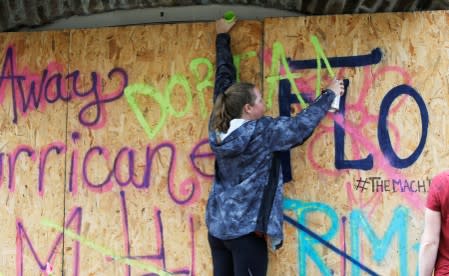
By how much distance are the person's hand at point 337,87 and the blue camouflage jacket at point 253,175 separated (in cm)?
27

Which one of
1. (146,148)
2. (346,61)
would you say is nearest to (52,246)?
(146,148)

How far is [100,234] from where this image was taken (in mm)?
4691

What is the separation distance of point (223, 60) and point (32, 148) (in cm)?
163

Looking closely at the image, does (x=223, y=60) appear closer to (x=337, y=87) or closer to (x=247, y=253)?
(x=337, y=87)

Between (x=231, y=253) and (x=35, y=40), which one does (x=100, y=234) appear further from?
(x=35, y=40)

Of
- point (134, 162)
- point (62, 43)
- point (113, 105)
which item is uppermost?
point (62, 43)

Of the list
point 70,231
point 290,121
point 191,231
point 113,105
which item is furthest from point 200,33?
point 70,231

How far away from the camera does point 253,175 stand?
153 inches

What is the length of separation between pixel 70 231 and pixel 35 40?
4.90ft

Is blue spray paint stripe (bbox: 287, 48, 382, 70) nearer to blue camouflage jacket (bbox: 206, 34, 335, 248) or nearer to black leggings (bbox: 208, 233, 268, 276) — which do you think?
blue camouflage jacket (bbox: 206, 34, 335, 248)

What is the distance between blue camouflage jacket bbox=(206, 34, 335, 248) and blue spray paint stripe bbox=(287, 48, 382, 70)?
0.52 meters

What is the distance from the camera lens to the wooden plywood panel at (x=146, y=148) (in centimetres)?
459

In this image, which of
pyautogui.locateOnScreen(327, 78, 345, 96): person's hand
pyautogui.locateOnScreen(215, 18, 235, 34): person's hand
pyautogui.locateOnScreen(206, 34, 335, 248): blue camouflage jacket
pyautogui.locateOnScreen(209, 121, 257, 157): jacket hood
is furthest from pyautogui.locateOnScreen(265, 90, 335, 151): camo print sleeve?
pyautogui.locateOnScreen(215, 18, 235, 34): person's hand

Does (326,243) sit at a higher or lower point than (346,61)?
lower
